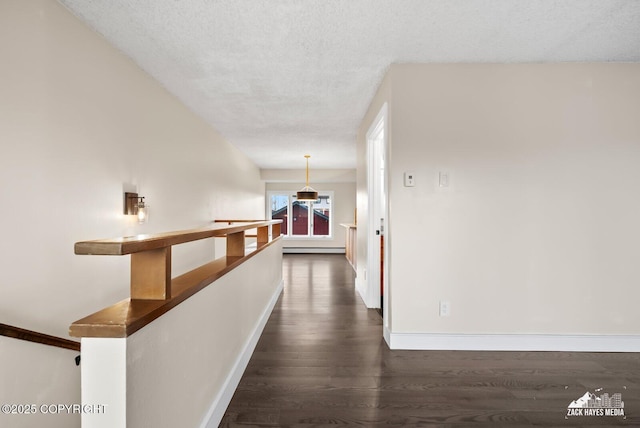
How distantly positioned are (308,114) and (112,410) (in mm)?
3550

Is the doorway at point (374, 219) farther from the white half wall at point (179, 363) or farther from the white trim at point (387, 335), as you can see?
the white half wall at point (179, 363)

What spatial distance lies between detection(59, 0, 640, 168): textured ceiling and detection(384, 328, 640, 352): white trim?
7.56ft

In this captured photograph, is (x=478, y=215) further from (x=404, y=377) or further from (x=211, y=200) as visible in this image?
(x=211, y=200)

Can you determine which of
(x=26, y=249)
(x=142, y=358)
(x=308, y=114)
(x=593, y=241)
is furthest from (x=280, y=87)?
(x=593, y=241)

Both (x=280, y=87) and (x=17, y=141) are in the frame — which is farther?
(x=280, y=87)

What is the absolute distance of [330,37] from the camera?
2189mm

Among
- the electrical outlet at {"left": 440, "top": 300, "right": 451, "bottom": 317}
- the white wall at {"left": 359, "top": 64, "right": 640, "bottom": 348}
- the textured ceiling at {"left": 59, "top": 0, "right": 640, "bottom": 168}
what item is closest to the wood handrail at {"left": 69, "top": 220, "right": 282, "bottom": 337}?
the textured ceiling at {"left": 59, "top": 0, "right": 640, "bottom": 168}

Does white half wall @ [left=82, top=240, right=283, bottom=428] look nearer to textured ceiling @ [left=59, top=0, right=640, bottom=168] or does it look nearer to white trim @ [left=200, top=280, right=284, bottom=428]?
white trim @ [left=200, top=280, right=284, bottom=428]

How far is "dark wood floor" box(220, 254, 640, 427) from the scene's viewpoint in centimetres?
173

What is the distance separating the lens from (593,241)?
2537 millimetres

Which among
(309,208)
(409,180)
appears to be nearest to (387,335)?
(409,180)

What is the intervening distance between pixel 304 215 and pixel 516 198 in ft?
23.5

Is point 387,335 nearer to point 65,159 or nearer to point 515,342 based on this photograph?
point 515,342

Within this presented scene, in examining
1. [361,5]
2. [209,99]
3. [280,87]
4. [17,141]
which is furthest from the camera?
[209,99]
